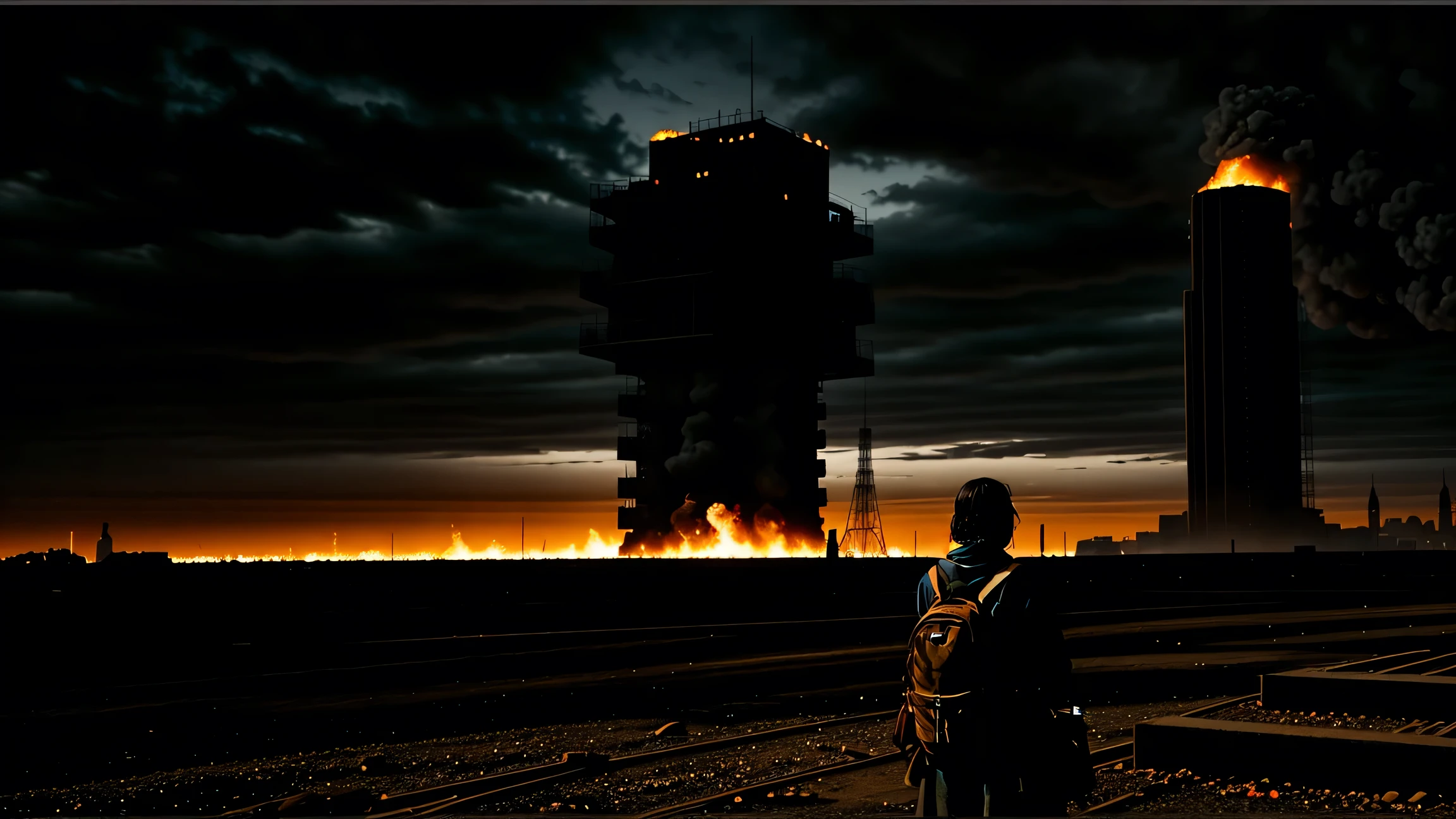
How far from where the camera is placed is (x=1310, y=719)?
11742 millimetres

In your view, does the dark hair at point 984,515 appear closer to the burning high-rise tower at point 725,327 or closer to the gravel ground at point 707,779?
the gravel ground at point 707,779

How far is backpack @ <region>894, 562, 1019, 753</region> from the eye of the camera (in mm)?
4566

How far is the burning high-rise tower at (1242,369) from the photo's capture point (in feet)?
460

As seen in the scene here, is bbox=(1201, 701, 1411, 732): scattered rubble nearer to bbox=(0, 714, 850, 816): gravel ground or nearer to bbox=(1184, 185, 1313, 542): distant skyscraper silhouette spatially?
bbox=(0, 714, 850, 816): gravel ground

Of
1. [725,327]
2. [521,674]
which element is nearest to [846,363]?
[725,327]

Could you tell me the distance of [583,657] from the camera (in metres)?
25.6

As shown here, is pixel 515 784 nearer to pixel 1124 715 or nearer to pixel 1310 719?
pixel 1124 715

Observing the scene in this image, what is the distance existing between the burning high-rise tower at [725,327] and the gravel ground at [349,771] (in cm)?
6999

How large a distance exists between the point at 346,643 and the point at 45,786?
25402mm

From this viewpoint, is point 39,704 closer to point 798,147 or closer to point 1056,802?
point 1056,802

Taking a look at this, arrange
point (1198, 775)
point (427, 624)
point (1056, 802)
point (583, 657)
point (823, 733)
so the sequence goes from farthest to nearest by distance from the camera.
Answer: point (427, 624)
point (583, 657)
point (823, 733)
point (1198, 775)
point (1056, 802)

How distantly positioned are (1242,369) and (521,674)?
142103mm

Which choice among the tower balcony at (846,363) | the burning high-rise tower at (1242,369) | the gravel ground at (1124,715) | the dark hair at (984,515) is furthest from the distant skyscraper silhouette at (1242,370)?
the dark hair at (984,515)

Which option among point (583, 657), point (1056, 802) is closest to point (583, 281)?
point (583, 657)
